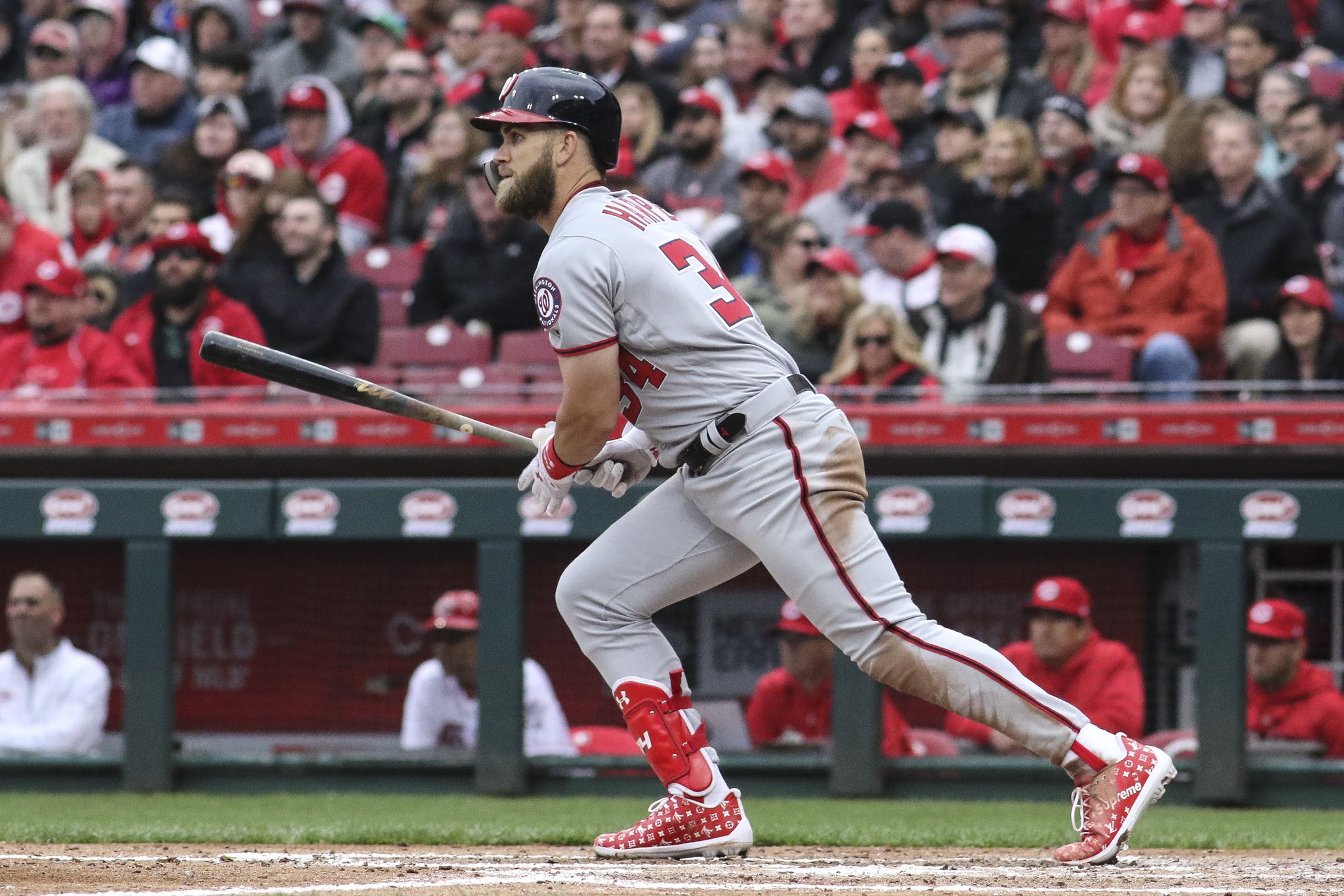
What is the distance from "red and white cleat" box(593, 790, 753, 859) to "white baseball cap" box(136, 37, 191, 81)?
7.67m

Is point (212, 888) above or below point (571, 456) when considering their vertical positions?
below

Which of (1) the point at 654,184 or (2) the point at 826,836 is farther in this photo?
(1) the point at 654,184

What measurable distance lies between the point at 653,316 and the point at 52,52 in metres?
8.38

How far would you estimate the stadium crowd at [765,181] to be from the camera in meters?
7.59

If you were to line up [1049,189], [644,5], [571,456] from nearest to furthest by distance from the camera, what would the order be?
[571,456] → [1049,189] → [644,5]

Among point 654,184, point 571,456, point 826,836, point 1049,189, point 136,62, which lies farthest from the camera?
point 136,62

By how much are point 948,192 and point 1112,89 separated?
960 mm

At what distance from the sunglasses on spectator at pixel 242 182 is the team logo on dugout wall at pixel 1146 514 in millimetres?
4389

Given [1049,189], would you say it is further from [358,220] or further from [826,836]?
[826,836]

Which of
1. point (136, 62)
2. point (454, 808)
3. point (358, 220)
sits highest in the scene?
point (136, 62)

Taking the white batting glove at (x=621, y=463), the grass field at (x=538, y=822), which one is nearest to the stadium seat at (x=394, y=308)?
the grass field at (x=538, y=822)

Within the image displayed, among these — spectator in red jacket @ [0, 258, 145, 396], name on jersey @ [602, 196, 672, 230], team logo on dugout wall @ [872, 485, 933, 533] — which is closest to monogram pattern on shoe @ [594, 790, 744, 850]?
name on jersey @ [602, 196, 672, 230]

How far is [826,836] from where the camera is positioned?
511 centimetres

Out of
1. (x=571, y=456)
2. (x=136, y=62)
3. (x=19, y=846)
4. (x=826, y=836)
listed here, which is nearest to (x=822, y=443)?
(x=571, y=456)
